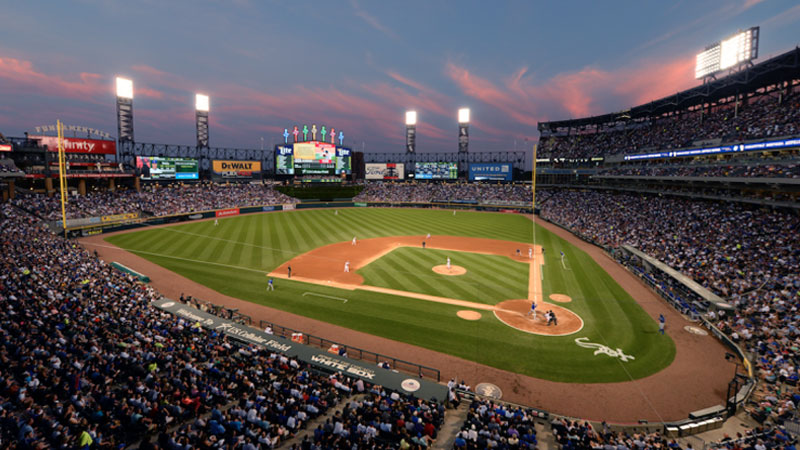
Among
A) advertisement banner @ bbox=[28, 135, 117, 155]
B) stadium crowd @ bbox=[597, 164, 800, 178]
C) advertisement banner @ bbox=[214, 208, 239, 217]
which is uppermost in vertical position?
advertisement banner @ bbox=[28, 135, 117, 155]

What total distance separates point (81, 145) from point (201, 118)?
74.0 ft

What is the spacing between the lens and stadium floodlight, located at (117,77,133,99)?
59.8m

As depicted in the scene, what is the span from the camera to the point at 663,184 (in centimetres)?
4519

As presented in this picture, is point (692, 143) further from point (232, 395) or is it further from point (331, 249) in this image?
point (232, 395)

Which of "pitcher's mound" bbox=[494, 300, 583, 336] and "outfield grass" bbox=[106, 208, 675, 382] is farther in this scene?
"pitcher's mound" bbox=[494, 300, 583, 336]

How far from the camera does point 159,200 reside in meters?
57.8

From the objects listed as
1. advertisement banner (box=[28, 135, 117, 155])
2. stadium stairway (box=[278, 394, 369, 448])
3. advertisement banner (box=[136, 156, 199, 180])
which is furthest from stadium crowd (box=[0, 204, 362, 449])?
advertisement banner (box=[136, 156, 199, 180])

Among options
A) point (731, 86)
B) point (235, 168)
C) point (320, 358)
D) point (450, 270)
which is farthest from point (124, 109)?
point (731, 86)

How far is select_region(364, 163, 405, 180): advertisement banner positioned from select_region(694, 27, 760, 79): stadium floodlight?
63.0 meters

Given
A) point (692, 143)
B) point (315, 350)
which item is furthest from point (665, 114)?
point (315, 350)

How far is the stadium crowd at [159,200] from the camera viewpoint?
4525cm

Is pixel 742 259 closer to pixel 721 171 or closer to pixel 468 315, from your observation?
pixel 721 171

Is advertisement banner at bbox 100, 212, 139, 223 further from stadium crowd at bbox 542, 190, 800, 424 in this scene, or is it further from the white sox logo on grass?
stadium crowd at bbox 542, 190, 800, 424

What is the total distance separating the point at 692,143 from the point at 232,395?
173 ft
